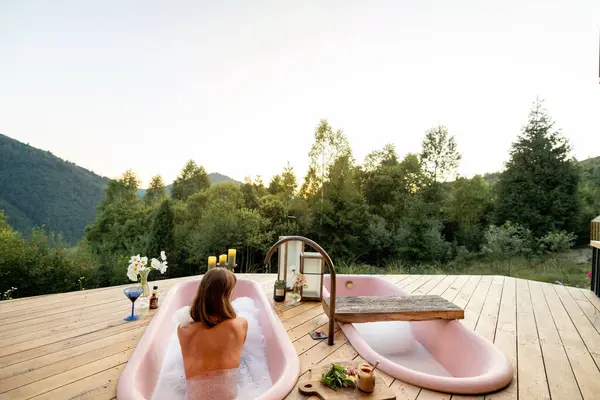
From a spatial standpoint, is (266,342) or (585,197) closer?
(266,342)

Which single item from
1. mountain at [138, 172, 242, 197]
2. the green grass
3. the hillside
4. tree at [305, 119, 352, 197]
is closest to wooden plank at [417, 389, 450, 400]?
the green grass

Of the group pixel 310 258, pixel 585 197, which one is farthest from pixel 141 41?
pixel 585 197

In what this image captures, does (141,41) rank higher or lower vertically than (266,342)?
higher

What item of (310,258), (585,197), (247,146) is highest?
(247,146)

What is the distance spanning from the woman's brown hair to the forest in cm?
720

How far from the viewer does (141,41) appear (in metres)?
4.64

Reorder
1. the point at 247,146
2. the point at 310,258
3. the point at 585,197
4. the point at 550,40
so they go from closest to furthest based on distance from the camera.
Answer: the point at 310,258, the point at 550,40, the point at 585,197, the point at 247,146

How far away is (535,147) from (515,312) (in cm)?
984

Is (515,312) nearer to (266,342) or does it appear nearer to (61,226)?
(266,342)

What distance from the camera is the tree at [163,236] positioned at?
11.0m

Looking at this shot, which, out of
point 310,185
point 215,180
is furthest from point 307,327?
point 215,180

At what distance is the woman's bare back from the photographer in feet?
4.64

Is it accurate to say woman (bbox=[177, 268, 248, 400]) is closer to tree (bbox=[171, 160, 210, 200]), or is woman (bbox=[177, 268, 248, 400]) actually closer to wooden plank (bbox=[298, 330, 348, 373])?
wooden plank (bbox=[298, 330, 348, 373])

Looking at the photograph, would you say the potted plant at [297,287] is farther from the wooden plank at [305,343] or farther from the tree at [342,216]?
the tree at [342,216]
